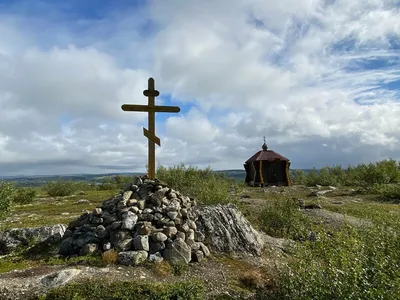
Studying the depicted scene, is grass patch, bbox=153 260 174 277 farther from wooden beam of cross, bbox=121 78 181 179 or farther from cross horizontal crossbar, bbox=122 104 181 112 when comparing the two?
cross horizontal crossbar, bbox=122 104 181 112

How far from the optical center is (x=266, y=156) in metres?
47.8

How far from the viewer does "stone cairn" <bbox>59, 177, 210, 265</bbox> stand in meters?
12.0

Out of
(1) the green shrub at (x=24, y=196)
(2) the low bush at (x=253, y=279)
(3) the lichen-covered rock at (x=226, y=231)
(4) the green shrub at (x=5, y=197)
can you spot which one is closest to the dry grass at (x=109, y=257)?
(3) the lichen-covered rock at (x=226, y=231)

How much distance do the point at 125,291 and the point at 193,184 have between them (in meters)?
14.3

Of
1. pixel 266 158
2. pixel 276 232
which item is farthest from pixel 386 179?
pixel 276 232

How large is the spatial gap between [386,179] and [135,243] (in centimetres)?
4028

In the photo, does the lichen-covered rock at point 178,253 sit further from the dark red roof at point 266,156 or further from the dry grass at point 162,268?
the dark red roof at point 266,156

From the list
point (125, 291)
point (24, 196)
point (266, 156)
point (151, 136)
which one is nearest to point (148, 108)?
point (151, 136)

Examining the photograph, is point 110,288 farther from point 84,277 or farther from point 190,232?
point 190,232

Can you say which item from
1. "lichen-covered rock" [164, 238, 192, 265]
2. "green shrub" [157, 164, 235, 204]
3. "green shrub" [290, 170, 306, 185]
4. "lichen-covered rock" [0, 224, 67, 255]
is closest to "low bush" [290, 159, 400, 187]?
"green shrub" [290, 170, 306, 185]

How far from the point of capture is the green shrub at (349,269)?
651 cm

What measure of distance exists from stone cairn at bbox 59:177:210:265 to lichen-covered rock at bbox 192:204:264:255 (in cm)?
46

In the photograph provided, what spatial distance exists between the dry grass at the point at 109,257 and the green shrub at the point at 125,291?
57.2 inches

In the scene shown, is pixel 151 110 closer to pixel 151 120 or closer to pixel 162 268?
pixel 151 120
